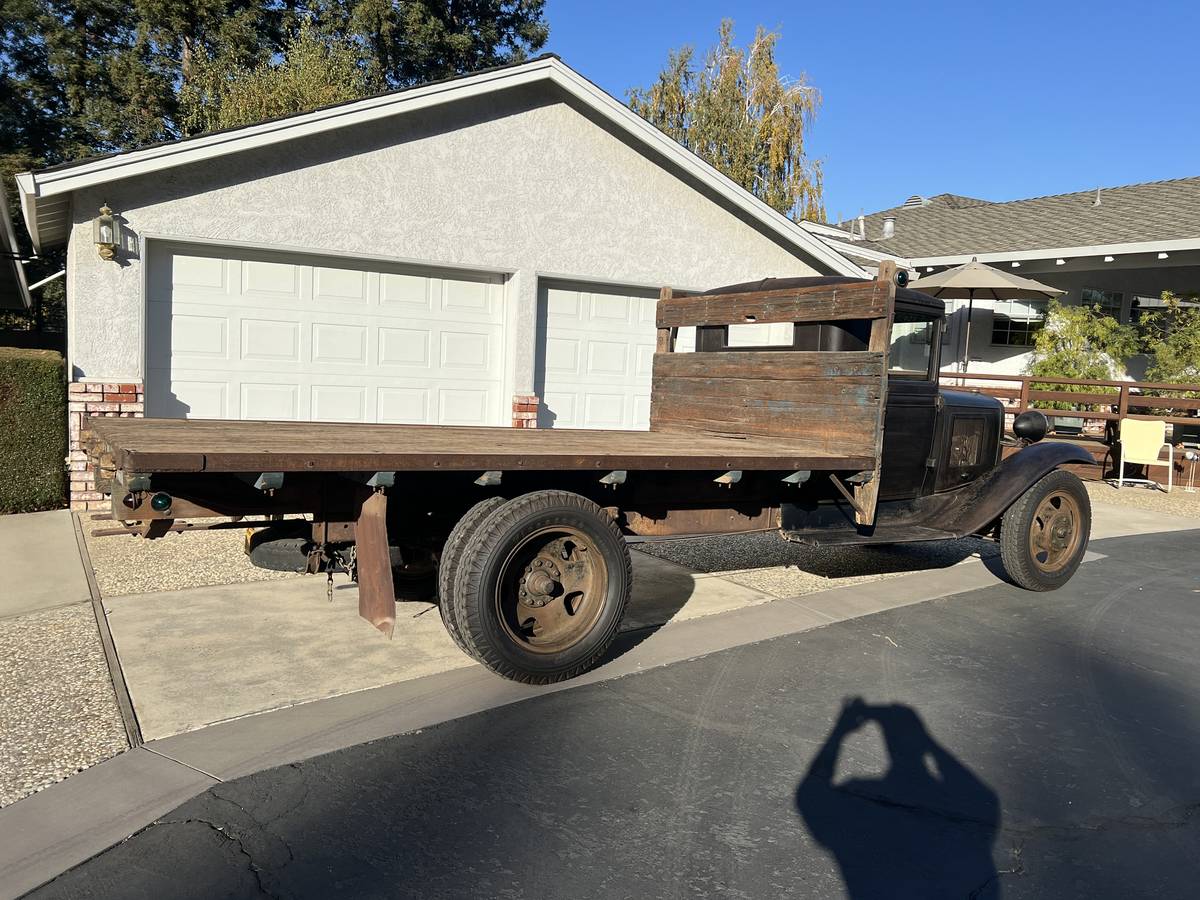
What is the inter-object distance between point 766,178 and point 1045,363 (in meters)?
11.8

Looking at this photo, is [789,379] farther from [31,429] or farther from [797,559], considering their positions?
[31,429]

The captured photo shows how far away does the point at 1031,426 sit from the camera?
6848 mm

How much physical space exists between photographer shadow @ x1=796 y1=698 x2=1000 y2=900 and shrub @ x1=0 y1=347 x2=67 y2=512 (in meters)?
6.93

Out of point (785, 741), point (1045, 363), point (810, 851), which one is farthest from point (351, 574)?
point (1045, 363)

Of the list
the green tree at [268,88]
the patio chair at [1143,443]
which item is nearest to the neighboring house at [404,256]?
the patio chair at [1143,443]

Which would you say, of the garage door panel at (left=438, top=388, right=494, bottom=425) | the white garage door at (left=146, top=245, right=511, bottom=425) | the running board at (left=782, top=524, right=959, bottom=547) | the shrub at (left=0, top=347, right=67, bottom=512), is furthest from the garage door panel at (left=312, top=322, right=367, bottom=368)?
the running board at (left=782, top=524, right=959, bottom=547)

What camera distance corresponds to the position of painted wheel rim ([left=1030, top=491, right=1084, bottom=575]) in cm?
643

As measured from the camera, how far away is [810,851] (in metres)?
2.94

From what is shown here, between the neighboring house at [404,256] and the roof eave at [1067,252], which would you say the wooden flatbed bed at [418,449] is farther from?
the roof eave at [1067,252]

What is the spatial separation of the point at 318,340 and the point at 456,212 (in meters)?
1.96

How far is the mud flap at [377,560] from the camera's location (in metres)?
3.87

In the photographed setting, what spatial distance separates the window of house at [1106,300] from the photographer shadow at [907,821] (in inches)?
597

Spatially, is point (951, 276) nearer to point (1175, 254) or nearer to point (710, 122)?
point (1175, 254)

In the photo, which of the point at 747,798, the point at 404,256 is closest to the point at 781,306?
the point at 747,798
